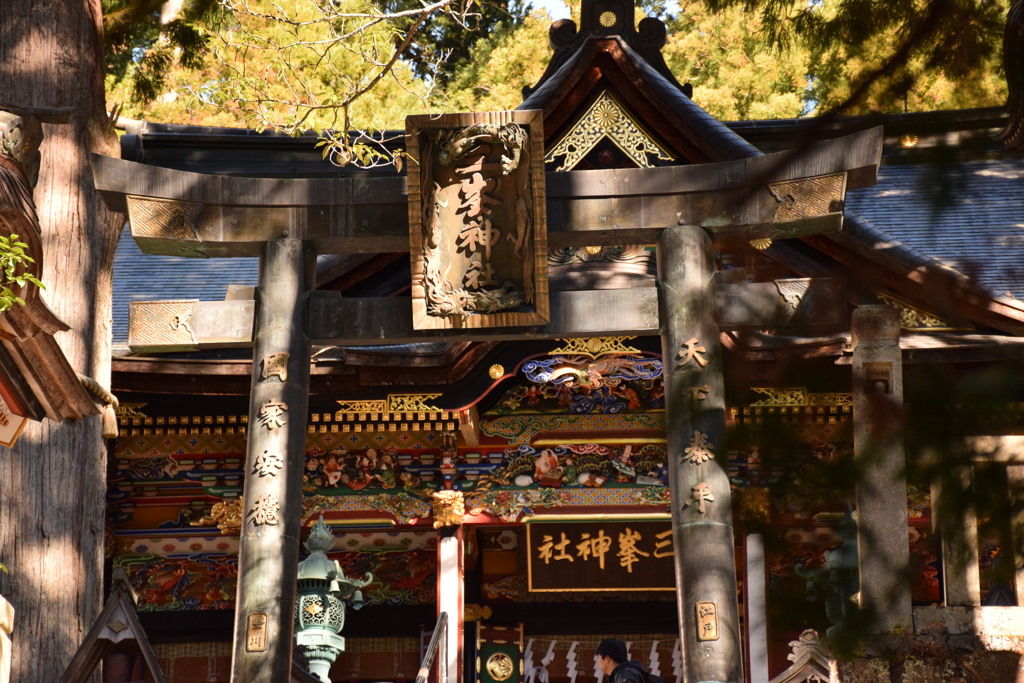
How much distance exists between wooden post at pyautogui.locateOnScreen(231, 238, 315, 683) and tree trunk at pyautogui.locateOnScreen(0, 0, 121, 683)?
1.11m

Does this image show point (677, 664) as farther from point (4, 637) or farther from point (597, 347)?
point (4, 637)

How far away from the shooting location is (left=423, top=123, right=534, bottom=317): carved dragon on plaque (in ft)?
24.3

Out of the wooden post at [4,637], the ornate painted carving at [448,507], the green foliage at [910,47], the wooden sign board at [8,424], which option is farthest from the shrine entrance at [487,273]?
the green foliage at [910,47]

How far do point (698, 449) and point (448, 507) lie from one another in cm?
378

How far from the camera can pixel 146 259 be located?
40.3 feet

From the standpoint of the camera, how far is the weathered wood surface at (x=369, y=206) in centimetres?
742

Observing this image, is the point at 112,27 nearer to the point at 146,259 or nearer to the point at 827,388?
the point at 146,259

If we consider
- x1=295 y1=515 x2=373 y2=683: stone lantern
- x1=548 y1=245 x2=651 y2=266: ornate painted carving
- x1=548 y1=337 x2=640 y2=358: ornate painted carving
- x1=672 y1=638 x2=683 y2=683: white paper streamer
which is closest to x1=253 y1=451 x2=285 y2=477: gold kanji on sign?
x1=295 y1=515 x2=373 y2=683: stone lantern

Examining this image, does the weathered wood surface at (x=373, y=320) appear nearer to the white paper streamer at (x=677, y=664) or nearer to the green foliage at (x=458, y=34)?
the white paper streamer at (x=677, y=664)

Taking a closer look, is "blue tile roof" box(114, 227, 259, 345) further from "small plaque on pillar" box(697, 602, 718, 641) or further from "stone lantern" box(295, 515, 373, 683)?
"small plaque on pillar" box(697, 602, 718, 641)

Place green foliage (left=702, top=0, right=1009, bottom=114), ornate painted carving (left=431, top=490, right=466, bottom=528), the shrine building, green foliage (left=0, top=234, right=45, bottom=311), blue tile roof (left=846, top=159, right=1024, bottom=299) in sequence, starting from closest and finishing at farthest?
green foliage (left=702, top=0, right=1009, bottom=114)
the shrine building
green foliage (left=0, top=234, right=45, bottom=311)
ornate painted carving (left=431, top=490, right=466, bottom=528)
blue tile roof (left=846, top=159, right=1024, bottom=299)

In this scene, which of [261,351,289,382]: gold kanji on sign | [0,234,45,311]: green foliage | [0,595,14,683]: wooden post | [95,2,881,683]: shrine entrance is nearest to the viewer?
[0,595,14,683]: wooden post

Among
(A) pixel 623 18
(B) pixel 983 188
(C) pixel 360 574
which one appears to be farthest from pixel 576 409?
(B) pixel 983 188

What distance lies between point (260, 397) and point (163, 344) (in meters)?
0.73
